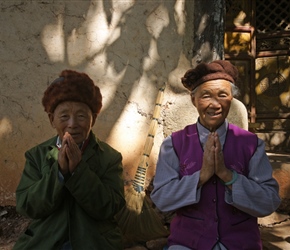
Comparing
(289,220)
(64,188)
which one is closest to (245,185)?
(64,188)

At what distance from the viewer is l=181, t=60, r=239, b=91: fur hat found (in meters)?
2.13

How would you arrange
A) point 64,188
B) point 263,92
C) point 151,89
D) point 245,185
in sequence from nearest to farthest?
point 245,185 → point 64,188 → point 151,89 → point 263,92

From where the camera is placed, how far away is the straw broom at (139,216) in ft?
9.70

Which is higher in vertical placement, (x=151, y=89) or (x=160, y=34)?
(x=160, y=34)

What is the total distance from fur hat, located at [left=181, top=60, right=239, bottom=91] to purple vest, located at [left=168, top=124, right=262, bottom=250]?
0.96ft

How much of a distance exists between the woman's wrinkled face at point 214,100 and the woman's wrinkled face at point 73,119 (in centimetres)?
62

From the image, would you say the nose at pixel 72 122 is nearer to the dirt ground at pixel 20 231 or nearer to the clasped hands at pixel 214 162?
the clasped hands at pixel 214 162

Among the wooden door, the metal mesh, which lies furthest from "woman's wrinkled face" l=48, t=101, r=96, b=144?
the metal mesh

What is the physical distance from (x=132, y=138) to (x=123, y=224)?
31.3 inches

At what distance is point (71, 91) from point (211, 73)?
0.75m

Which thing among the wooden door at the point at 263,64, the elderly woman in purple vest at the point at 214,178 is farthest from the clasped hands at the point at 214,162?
the wooden door at the point at 263,64

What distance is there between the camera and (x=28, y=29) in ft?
10.9

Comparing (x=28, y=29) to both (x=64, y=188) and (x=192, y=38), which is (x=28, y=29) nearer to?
(x=192, y=38)

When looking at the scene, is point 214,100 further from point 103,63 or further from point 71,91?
point 103,63
